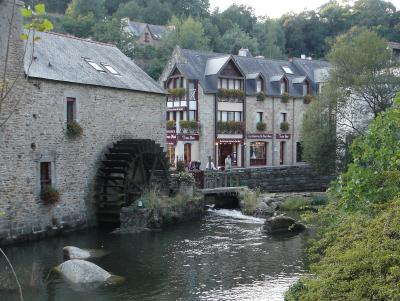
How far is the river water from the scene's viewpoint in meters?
12.1

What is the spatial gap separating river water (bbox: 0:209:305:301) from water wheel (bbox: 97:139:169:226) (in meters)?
1.06

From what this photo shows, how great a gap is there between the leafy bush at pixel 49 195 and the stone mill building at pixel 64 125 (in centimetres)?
11

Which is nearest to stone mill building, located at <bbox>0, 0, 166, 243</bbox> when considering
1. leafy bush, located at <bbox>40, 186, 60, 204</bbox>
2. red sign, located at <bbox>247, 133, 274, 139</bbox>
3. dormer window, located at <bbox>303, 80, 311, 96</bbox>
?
leafy bush, located at <bbox>40, 186, 60, 204</bbox>

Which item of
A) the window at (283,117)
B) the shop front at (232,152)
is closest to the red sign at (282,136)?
the window at (283,117)

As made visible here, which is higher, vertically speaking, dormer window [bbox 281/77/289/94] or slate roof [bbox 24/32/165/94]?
dormer window [bbox 281/77/289/94]

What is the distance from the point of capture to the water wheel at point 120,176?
21.2m

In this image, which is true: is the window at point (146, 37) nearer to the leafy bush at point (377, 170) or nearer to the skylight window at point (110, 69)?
the skylight window at point (110, 69)

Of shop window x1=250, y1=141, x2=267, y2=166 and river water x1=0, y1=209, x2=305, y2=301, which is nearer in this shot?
river water x1=0, y1=209, x2=305, y2=301

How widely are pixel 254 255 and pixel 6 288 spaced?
689 centimetres

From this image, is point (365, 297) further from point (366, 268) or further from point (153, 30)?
point (153, 30)

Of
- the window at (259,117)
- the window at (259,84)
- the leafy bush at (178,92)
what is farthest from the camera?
the window at (259,117)

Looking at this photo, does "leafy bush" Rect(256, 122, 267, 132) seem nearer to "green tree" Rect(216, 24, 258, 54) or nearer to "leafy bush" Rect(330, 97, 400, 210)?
"green tree" Rect(216, 24, 258, 54)

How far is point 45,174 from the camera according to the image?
1908cm

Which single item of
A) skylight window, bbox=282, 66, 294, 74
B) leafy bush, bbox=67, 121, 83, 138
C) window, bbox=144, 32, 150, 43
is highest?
window, bbox=144, 32, 150, 43
